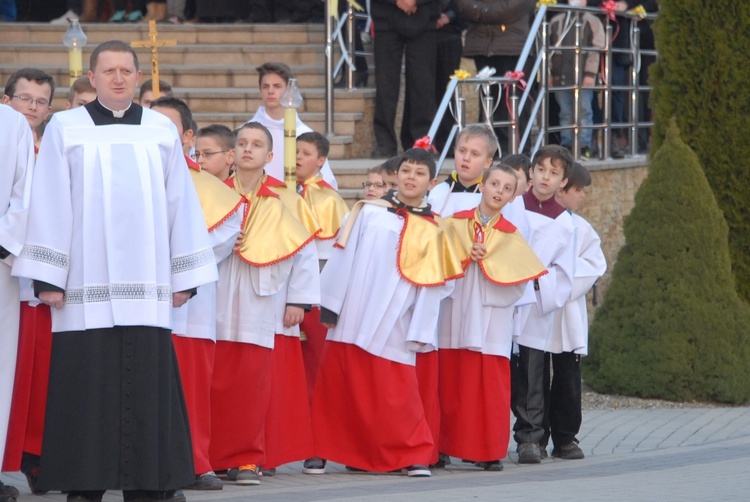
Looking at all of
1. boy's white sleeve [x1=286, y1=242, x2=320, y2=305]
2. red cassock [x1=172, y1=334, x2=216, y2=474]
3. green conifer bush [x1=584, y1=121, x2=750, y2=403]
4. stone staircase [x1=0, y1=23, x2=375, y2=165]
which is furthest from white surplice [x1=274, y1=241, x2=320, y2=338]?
stone staircase [x1=0, y1=23, x2=375, y2=165]

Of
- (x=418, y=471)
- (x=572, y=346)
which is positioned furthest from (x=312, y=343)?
(x=572, y=346)

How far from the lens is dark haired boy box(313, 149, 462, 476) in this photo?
321 inches

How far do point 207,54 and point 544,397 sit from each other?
7311mm

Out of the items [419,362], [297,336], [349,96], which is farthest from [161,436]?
[349,96]

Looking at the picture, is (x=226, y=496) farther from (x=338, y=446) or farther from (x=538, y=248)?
(x=538, y=248)

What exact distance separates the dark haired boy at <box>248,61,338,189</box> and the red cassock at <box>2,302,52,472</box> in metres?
2.95

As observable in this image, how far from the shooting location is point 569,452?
9.11m

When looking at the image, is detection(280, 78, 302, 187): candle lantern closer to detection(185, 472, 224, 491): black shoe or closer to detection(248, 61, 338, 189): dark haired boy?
detection(248, 61, 338, 189): dark haired boy

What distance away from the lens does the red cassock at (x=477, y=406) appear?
27.8 feet

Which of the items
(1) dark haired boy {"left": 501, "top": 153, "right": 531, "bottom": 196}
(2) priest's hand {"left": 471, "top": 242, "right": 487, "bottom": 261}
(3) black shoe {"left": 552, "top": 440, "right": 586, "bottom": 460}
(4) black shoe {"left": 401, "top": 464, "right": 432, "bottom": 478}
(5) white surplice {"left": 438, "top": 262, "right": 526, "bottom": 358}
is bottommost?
(3) black shoe {"left": 552, "top": 440, "right": 586, "bottom": 460}

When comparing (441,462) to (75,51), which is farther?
(441,462)

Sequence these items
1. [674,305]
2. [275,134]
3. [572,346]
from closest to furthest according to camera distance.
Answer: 1. [572,346]
2. [275,134]
3. [674,305]

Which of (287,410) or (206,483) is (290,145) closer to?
(287,410)

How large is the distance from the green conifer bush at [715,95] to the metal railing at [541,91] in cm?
114
